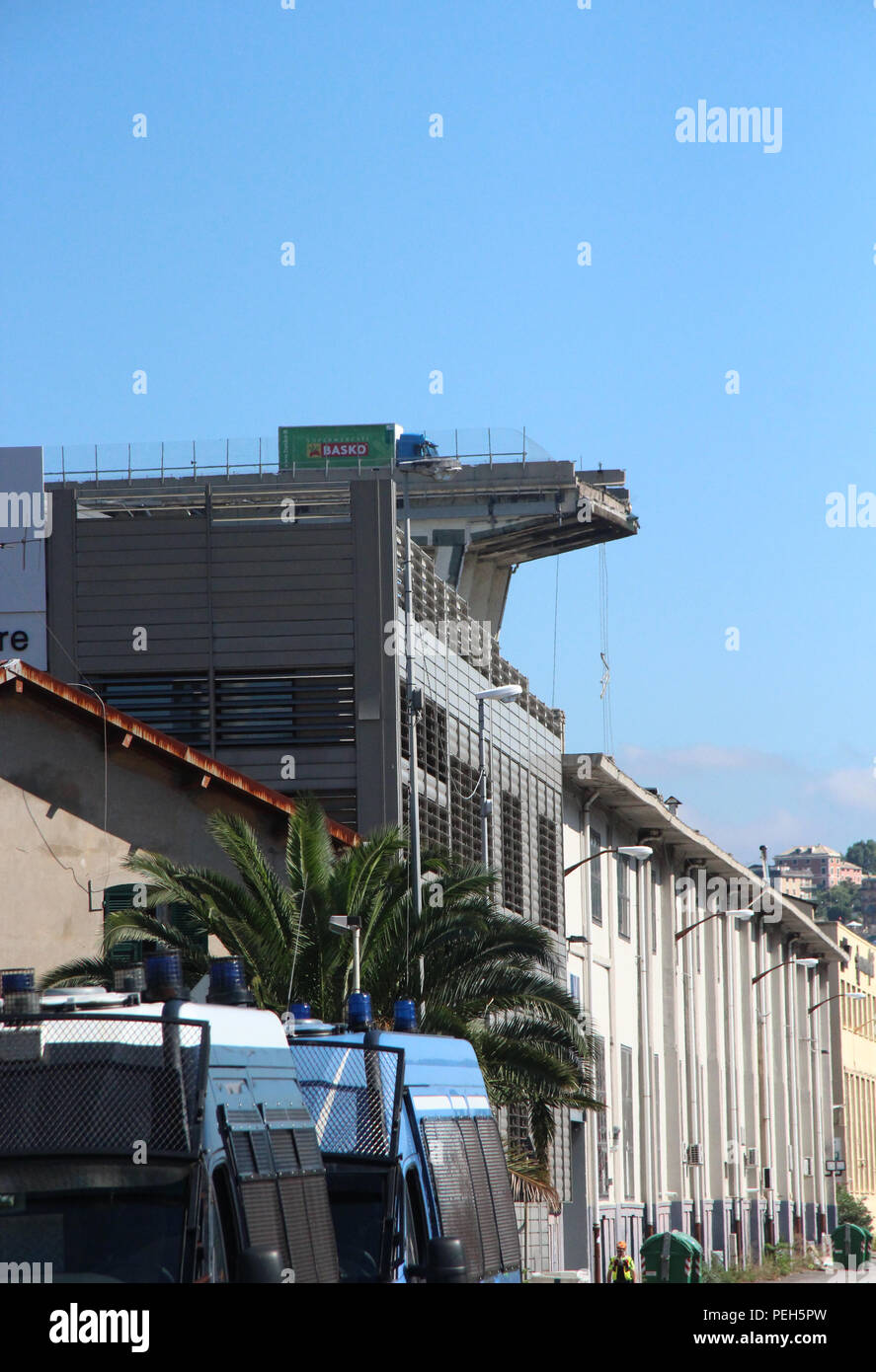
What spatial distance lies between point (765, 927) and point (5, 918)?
57086 mm

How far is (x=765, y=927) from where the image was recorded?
82.8 metres

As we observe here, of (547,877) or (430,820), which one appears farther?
(547,877)

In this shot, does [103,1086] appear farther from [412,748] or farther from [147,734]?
[412,748]

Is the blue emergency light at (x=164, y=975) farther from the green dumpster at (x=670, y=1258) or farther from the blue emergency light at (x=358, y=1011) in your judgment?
the green dumpster at (x=670, y=1258)

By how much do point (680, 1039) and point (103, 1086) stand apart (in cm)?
5286

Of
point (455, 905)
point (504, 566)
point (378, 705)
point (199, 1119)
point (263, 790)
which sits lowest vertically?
point (199, 1119)

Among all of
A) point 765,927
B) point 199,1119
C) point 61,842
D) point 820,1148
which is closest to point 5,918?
point 61,842

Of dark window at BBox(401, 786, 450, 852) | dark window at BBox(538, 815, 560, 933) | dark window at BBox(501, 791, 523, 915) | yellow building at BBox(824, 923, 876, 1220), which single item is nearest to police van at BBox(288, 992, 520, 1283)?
dark window at BBox(401, 786, 450, 852)

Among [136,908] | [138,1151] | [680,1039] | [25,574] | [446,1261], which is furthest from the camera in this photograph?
[680,1039]

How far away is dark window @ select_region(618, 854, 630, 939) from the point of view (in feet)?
181

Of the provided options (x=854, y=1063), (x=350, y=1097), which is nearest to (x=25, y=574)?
(x=350, y=1097)

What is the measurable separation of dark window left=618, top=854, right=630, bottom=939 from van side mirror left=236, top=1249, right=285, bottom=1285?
149 feet

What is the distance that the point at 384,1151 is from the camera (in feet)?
44.3
